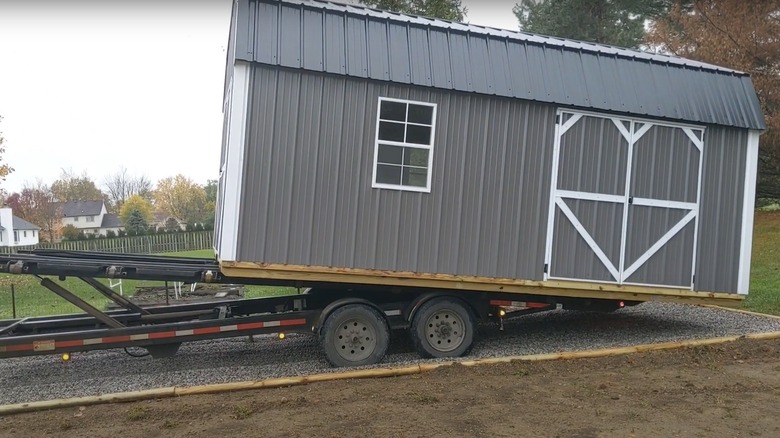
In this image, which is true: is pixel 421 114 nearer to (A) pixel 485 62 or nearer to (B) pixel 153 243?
(A) pixel 485 62

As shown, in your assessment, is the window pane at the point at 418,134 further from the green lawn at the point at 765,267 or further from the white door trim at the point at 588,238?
the green lawn at the point at 765,267

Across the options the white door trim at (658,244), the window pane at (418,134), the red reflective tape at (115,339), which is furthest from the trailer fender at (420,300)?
the red reflective tape at (115,339)

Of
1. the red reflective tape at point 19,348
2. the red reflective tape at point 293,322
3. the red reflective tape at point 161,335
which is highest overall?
the red reflective tape at point 293,322

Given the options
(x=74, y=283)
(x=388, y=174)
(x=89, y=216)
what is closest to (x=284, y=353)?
(x=388, y=174)

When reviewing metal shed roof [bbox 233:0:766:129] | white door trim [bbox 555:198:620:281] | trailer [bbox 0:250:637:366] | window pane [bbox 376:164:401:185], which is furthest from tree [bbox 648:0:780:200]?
window pane [bbox 376:164:401:185]

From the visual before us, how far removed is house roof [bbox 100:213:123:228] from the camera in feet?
238

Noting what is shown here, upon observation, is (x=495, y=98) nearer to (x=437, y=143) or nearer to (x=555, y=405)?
(x=437, y=143)

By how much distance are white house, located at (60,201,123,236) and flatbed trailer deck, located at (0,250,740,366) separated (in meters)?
68.7

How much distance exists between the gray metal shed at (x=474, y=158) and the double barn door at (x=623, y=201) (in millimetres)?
20

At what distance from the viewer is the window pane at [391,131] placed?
23.0 ft

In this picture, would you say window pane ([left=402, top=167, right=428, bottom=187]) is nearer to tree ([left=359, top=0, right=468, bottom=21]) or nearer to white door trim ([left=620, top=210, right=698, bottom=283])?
white door trim ([left=620, top=210, right=698, bottom=283])

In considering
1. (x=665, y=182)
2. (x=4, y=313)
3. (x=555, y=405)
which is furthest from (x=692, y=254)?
(x=4, y=313)

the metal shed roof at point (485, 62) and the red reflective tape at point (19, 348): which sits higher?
the metal shed roof at point (485, 62)

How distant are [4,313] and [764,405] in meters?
14.0
